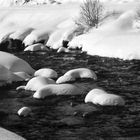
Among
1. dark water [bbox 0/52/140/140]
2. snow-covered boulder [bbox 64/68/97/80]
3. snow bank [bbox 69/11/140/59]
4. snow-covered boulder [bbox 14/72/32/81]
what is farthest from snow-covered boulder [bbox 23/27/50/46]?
dark water [bbox 0/52/140/140]

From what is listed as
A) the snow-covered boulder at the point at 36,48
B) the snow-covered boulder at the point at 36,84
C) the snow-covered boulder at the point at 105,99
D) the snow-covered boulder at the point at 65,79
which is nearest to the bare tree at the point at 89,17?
the snow-covered boulder at the point at 36,48

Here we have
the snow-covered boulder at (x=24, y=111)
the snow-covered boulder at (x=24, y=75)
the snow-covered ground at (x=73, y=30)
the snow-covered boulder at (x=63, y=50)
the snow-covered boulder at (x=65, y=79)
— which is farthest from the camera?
the snow-covered boulder at (x=63, y=50)

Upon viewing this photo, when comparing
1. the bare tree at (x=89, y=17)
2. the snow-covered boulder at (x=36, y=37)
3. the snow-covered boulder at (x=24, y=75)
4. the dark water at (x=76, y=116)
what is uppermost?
the bare tree at (x=89, y=17)

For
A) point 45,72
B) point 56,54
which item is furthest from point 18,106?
point 56,54

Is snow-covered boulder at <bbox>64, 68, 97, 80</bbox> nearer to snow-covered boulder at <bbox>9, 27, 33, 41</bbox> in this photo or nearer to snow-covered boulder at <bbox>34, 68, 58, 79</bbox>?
snow-covered boulder at <bbox>34, 68, 58, 79</bbox>

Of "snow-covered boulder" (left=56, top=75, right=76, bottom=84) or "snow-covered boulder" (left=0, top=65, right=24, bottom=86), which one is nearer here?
"snow-covered boulder" (left=56, top=75, right=76, bottom=84)

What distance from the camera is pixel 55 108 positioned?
1736cm

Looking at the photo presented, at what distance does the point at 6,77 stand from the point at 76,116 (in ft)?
23.1

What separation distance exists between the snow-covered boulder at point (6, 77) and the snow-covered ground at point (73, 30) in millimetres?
8576

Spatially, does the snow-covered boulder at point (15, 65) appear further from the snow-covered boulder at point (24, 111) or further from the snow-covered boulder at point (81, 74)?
the snow-covered boulder at point (24, 111)

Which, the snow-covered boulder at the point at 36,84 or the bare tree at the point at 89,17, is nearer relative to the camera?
the snow-covered boulder at the point at 36,84

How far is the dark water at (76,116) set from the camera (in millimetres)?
14406

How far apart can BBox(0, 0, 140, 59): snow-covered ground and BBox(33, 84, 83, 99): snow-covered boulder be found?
9652 millimetres

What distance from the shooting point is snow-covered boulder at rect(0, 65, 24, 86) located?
21.9 meters
